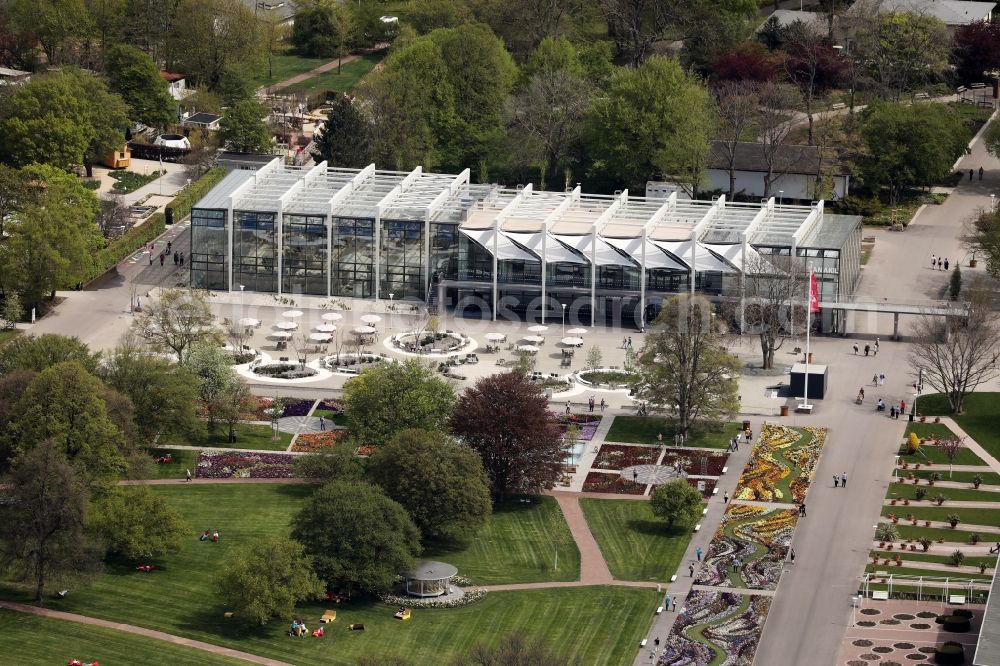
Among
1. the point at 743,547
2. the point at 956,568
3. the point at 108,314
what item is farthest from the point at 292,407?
the point at 956,568

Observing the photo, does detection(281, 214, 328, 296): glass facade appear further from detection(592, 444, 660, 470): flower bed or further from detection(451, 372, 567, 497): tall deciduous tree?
detection(451, 372, 567, 497): tall deciduous tree

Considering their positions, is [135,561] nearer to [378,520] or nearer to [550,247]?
[378,520]

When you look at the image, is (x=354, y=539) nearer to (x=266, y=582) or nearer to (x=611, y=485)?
(x=266, y=582)

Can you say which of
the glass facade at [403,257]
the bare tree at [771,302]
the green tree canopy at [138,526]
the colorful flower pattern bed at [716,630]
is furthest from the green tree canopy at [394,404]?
the glass facade at [403,257]

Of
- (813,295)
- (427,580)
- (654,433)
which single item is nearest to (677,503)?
(654,433)

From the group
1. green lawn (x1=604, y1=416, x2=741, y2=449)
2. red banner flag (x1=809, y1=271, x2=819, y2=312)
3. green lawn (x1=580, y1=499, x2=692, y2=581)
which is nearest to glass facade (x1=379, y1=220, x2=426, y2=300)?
green lawn (x1=604, y1=416, x2=741, y2=449)

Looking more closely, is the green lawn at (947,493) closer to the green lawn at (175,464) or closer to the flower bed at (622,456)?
the flower bed at (622,456)
